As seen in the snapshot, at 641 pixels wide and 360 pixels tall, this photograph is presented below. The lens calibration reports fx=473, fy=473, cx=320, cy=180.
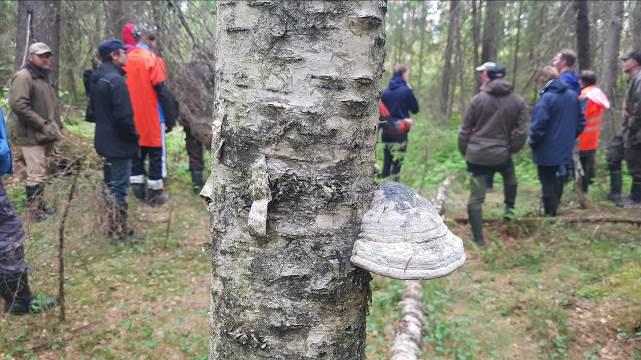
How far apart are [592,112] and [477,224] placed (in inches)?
133

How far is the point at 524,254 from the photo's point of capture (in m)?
5.81

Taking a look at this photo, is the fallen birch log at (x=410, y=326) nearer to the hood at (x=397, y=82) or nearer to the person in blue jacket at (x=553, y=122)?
the person in blue jacket at (x=553, y=122)

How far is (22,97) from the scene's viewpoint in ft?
18.6

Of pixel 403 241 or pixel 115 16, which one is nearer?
pixel 403 241

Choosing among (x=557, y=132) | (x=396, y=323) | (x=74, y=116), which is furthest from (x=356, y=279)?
(x=74, y=116)

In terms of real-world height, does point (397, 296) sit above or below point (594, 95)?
below

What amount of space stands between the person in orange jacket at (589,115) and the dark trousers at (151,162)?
21.7ft

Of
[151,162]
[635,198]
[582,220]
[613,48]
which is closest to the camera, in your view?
[582,220]

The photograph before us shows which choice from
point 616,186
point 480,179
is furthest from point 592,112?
point 480,179

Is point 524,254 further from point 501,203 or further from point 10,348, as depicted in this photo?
point 10,348

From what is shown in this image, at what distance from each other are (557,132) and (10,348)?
6481 millimetres

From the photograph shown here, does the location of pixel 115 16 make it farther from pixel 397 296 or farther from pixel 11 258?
pixel 397 296

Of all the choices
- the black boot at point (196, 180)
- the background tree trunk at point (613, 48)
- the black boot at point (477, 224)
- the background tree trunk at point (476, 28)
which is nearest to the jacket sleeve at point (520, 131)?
the black boot at point (477, 224)

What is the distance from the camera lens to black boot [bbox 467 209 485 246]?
614cm
